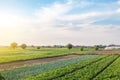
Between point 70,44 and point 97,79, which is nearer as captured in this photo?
point 97,79

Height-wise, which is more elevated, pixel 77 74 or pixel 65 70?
pixel 65 70

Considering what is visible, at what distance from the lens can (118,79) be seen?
80.3 feet

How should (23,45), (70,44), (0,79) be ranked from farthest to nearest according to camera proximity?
1. (23,45)
2. (70,44)
3. (0,79)

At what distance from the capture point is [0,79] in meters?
13.0

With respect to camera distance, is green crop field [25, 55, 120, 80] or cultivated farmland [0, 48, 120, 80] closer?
green crop field [25, 55, 120, 80]

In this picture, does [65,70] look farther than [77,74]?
Yes

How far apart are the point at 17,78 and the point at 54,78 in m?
3.73

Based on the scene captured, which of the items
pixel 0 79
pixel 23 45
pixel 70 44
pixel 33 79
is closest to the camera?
pixel 0 79

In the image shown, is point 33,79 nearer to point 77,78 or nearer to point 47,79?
point 47,79

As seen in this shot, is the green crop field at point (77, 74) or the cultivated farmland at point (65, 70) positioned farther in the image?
the cultivated farmland at point (65, 70)

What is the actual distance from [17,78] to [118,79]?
10058mm

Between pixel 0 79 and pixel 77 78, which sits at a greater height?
pixel 0 79

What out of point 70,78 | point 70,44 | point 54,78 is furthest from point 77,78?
point 70,44

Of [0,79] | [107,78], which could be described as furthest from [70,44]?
[0,79]
